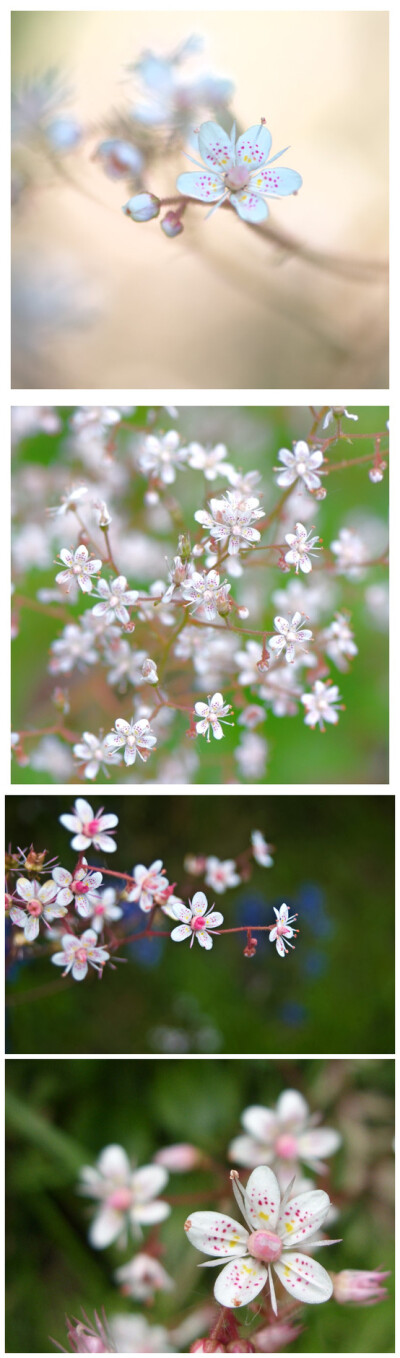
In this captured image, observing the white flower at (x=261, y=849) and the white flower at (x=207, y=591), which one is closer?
the white flower at (x=207, y=591)

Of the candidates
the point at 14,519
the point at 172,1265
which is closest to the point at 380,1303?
the point at 172,1265

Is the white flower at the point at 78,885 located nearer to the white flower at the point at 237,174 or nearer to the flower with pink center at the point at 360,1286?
the flower with pink center at the point at 360,1286

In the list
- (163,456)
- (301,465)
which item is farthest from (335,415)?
(163,456)

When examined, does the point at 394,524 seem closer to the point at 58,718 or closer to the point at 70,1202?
the point at 58,718

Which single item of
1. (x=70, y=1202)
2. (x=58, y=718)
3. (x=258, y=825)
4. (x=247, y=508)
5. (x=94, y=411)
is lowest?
(x=70, y=1202)

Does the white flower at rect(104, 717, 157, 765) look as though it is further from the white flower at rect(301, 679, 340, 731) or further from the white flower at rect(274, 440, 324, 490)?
the white flower at rect(274, 440, 324, 490)

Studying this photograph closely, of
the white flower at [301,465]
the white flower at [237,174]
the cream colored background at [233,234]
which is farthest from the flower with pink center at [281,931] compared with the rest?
the white flower at [237,174]
